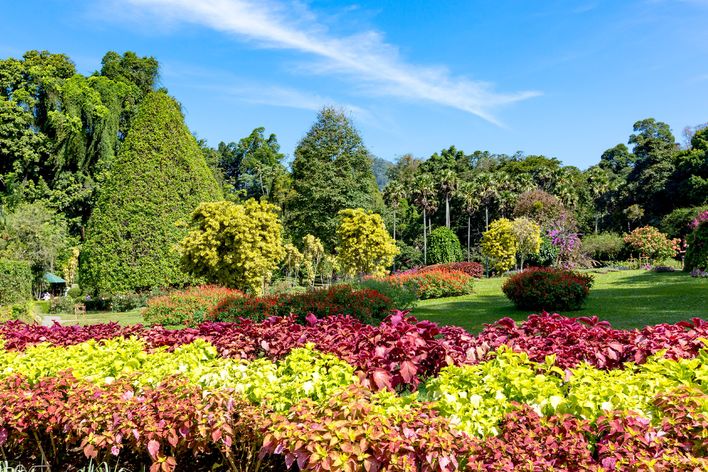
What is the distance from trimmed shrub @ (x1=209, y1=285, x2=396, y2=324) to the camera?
407 inches

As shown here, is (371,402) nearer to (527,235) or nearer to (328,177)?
(527,235)

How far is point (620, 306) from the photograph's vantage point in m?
14.6

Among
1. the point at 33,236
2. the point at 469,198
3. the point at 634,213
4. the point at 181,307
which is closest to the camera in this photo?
the point at 181,307

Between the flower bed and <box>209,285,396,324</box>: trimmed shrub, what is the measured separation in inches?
211

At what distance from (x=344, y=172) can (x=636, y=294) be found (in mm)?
24966

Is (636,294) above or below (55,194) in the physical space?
below

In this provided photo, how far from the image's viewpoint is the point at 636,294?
1745 centimetres

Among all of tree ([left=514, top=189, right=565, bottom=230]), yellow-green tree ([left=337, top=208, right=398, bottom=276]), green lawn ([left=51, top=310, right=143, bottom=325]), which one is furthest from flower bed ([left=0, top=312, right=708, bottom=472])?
tree ([left=514, top=189, right=565, bottom=230])

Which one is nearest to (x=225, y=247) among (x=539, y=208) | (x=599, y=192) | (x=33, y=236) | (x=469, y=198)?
(x=33, y=236)

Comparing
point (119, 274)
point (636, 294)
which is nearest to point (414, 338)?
point (636, 294)

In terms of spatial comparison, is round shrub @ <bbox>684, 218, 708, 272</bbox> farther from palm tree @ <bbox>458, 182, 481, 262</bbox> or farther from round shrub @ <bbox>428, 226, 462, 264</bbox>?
palm tree @ <bbox>458, 182, 481, 262</bbox>

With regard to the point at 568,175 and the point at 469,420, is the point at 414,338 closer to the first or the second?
the point at 469,420

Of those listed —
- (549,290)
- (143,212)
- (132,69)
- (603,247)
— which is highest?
(132,69)

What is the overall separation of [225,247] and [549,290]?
9500 millimetres
